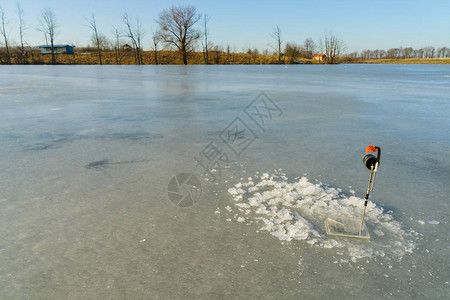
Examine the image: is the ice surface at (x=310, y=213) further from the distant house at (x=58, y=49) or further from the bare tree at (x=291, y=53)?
the distant house at (x=58, y=49)

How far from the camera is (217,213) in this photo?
240cm

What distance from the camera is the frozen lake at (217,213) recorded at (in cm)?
165

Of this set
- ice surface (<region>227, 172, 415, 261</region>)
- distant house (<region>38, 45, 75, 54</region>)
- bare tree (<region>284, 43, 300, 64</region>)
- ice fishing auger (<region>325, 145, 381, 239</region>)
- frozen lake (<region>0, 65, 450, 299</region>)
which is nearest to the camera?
frozen lake (<region>0, 65, 450, 299</region>)

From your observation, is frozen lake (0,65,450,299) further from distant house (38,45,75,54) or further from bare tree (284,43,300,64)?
distant house (38,45,75,54)

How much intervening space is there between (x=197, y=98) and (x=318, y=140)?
18.0 feet

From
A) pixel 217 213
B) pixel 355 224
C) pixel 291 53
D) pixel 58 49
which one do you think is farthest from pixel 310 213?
pixel 58 49

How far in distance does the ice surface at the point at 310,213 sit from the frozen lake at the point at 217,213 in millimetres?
13

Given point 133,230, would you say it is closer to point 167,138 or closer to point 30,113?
point 167,138

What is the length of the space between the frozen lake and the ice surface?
1 cm

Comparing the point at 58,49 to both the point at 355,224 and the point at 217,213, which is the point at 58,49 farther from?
the point at 355,224

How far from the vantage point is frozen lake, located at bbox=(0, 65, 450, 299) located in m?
1.65

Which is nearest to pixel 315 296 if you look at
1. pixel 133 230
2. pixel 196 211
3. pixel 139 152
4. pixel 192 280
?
pixel 192 280

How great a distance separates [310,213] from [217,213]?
2.60 ft

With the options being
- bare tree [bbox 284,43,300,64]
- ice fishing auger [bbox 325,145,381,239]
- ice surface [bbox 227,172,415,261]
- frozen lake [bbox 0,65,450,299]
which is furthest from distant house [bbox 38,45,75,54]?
ice fishing auger [bbox 325,145,381,239]
